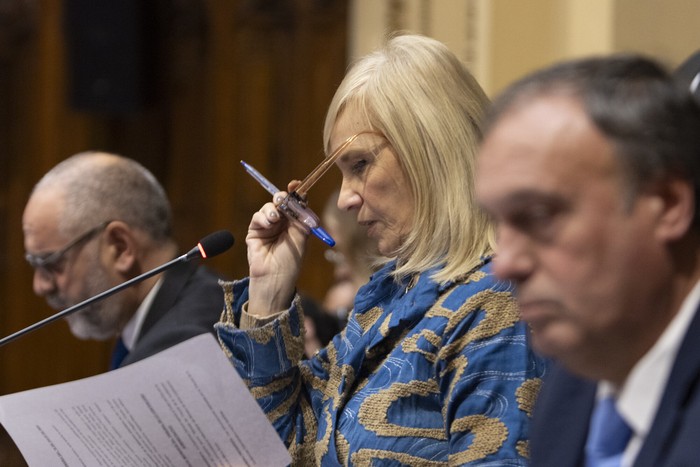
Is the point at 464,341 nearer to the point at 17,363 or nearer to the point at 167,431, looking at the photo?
the point at 167,431

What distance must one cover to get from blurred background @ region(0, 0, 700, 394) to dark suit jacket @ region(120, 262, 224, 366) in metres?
2.54

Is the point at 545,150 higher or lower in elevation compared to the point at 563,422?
higher

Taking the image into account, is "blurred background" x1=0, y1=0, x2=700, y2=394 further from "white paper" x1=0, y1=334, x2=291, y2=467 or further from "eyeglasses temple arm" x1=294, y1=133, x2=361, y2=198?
"white paper" x1=0, y1=334, x2=291, y2=467

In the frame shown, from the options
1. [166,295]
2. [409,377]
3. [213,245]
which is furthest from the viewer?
[166,295]

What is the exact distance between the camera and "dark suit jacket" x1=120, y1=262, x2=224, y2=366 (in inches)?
109

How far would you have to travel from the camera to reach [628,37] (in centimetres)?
351

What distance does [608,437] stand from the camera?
1.22m

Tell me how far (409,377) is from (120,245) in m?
1.52

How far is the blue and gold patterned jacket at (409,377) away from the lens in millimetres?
1744

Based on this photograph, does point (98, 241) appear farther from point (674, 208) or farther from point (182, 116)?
point (182, 116)

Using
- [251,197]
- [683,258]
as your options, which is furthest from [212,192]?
[683,258]

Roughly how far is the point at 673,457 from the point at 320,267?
15.9 ft

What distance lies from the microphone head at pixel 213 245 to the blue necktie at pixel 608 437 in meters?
1.09

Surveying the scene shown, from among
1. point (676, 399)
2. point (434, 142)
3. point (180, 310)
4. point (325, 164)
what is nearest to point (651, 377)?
point (676, 399)
